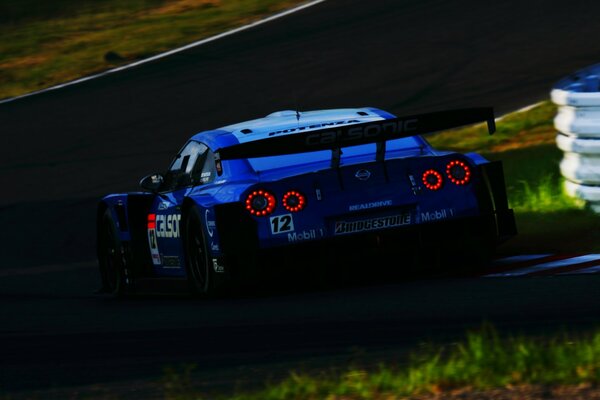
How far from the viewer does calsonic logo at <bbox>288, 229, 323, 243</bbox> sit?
8922 millimetres

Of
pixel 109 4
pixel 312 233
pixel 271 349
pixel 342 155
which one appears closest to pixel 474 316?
pixel 271 349

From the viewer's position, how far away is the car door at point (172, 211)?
982 centimetres

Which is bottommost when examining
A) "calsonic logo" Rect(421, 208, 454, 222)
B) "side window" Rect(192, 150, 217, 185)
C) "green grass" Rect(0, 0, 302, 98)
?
"calsonic logo" Rect(421, 208, 454, 222)

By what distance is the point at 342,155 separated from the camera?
31.6 feet

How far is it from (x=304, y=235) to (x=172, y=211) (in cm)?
126

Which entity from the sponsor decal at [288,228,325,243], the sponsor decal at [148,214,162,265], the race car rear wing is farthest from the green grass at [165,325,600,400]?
the sponsor decal at [148,214,162,265]

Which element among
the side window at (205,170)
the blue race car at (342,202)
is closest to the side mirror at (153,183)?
the side window at (205,170)

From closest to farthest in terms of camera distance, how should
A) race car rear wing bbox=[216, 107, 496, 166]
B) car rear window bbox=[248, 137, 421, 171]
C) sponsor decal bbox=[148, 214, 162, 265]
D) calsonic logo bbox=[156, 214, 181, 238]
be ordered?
race car rear wing bbox=[216, 107, 496, 166], car rear window bbox=[248, 137, 421, 171], calsonic logo bbox=[156, 214, 181, 238], sponsor decal bbox=[148, 214, 162, 265]

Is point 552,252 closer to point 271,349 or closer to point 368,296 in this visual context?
point 368,296

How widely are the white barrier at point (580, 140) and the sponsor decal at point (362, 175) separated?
2.38 m

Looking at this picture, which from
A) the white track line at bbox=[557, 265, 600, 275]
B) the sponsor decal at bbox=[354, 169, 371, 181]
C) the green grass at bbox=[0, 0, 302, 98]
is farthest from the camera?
the green grass at bbox=[0, 0, 302, 98]

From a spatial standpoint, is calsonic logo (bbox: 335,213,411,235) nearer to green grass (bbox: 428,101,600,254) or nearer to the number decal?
the number decal

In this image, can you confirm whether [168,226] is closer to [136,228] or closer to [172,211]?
[172,211]

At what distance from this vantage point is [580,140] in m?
11.0
